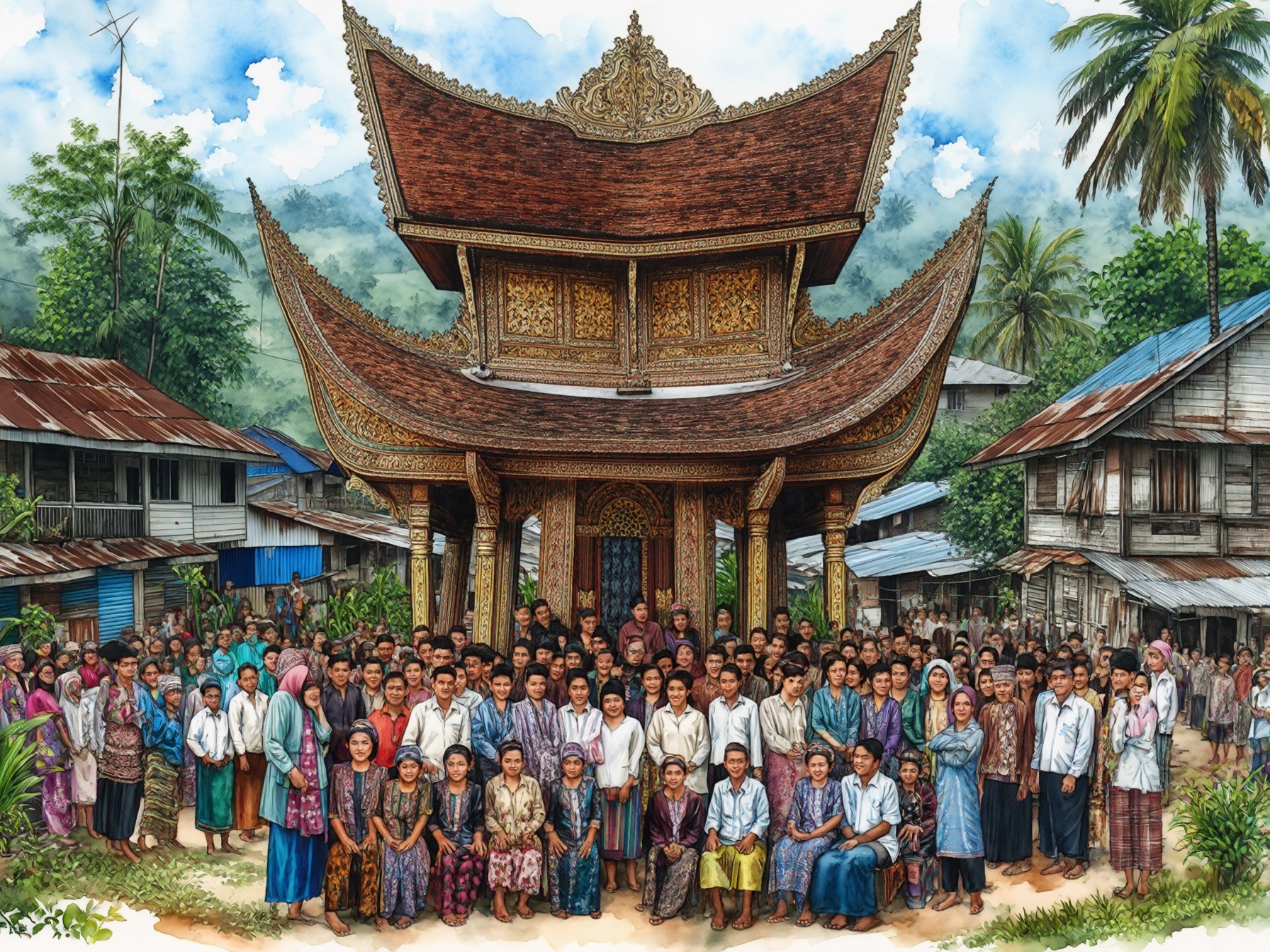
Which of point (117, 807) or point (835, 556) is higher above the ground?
point (835, 556)

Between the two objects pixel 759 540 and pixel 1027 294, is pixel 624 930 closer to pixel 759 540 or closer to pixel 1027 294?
pixel 759 540

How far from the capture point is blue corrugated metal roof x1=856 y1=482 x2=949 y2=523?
86.9 ft

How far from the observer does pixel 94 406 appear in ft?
55.1

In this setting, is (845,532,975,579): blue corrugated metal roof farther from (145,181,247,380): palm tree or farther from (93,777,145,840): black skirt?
(93,777,145,840): black skirt

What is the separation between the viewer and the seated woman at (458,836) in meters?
6.55

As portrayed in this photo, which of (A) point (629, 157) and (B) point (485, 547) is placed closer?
(B) point (485, 547)

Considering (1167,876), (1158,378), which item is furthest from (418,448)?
(1158,378)

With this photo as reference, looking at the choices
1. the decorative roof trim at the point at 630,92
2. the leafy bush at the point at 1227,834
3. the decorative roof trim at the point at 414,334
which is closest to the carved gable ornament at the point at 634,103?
the decorative roof trim at the point at 630,92

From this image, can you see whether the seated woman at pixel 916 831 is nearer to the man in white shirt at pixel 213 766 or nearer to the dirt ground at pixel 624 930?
the dirt ground at pixel 624 930

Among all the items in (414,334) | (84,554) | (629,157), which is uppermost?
(629,157)

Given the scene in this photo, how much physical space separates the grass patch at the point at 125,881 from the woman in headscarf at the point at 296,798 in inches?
23.4

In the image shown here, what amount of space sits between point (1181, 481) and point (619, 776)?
918 cm

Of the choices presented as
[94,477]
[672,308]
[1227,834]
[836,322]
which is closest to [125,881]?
[1227,834]

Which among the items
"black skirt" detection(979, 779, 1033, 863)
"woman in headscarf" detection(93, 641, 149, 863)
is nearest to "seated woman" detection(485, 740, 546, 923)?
"woman in headscarf" detection(93, 641, 149, 863)
